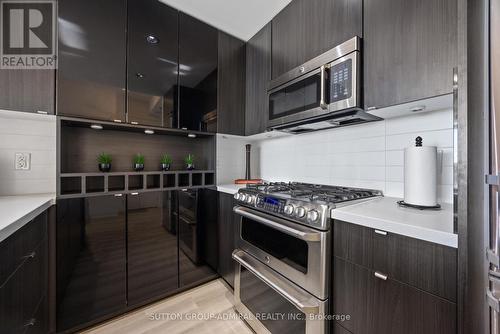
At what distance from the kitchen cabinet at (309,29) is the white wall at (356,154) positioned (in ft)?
2.13

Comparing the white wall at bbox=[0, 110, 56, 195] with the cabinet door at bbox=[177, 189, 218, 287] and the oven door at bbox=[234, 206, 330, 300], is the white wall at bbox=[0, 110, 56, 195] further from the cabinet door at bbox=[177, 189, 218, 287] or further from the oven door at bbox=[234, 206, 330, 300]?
the oven door at bbox=[234, 206, 330, 300]

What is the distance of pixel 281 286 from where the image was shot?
1205mm

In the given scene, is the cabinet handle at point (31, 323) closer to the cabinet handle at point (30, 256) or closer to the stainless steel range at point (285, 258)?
the cabinet handle at point (30, 256)

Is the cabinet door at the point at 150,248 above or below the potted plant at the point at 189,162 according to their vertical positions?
below

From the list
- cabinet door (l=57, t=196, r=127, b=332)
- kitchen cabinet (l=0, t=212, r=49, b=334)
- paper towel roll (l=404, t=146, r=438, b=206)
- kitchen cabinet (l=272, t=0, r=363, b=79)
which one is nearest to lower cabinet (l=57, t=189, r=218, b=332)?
cabinet door (l=57, t=196, r=127, b=332)

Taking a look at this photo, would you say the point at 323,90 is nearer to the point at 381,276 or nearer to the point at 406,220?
the point at 406,220

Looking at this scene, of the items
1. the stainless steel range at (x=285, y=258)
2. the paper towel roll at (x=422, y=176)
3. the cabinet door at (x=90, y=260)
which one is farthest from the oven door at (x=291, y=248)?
the cabinet door at (x=90, y=260)

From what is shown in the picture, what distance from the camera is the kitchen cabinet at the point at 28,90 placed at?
3.97 feet

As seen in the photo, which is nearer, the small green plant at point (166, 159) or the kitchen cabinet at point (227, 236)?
the kitchen cabinet at point (227, 236)

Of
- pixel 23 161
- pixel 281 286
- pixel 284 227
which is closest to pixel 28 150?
pixel 23 161

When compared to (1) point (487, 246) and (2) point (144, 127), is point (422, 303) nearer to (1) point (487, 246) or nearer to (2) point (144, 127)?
(1) point (487, 246)

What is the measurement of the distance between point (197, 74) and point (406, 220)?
1.94m

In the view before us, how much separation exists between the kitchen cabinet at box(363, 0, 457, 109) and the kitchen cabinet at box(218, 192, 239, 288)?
135 cm

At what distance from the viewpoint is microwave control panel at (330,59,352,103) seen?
1218mm
